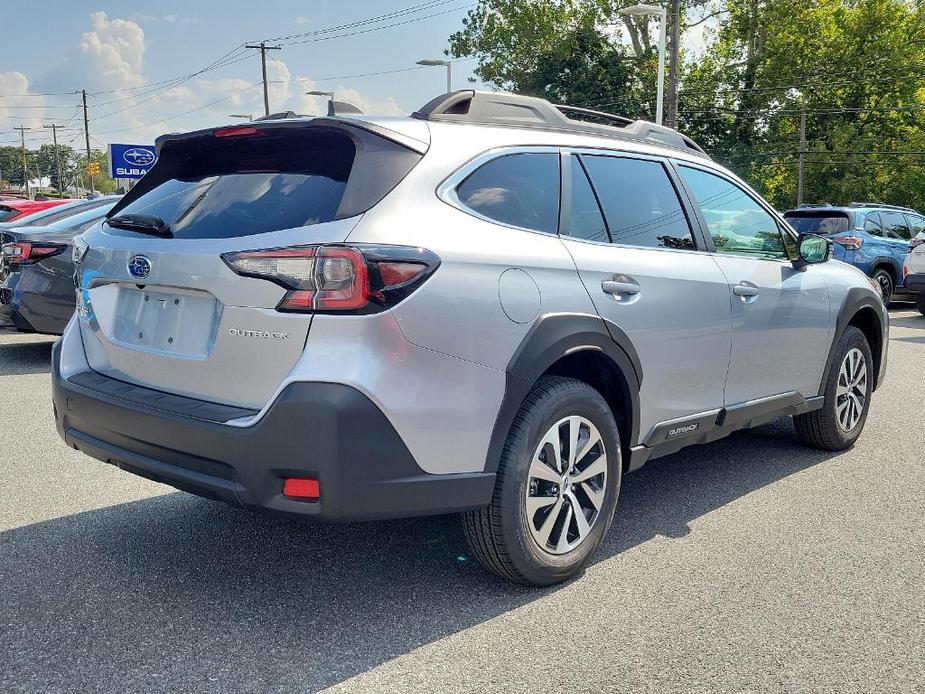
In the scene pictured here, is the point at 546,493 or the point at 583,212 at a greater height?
the point at 583,212

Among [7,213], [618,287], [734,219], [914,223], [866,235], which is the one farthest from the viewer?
[914,223]

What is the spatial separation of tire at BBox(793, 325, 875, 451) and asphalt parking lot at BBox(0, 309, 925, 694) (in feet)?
1.90

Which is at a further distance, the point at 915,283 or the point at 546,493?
the point at 915,283

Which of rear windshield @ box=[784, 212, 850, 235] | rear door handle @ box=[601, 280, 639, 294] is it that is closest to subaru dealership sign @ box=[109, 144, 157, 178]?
rear windshield @ box=[784, 212, 850, 235]

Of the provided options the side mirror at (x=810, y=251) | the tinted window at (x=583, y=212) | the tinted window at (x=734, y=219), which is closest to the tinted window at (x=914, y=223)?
the side mirror at (x=810, y=251)

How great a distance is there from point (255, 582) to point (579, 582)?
1233 mm

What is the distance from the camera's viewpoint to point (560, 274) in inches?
129

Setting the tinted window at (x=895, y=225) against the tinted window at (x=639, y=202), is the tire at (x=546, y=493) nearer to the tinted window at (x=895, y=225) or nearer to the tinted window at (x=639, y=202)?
the tinted window at (x=639, y=202)

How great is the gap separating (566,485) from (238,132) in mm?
1778

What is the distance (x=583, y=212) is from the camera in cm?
360

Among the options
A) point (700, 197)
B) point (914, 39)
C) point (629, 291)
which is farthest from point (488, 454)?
point (914, 39)

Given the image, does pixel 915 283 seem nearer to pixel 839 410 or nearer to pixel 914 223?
pixel 914 223

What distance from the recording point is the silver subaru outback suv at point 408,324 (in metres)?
2.75

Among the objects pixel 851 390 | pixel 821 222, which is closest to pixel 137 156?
pixel 821 222
